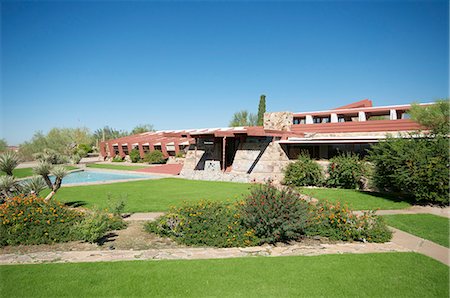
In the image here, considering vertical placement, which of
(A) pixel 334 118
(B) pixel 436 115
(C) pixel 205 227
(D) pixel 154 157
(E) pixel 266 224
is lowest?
(C) pixel 205 227

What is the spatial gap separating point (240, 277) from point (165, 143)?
3121 centimetres

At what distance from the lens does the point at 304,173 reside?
16.1 metres

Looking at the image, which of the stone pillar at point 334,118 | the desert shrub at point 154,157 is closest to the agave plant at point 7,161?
the desert shrub at point 154,157

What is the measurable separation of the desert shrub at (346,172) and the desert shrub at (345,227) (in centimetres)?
772

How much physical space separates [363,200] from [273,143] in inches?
333

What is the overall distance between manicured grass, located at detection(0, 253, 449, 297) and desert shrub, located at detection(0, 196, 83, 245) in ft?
4.75

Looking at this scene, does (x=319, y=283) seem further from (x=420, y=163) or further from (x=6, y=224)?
(x=420, y=163)

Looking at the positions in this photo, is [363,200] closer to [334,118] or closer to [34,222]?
[34,222]

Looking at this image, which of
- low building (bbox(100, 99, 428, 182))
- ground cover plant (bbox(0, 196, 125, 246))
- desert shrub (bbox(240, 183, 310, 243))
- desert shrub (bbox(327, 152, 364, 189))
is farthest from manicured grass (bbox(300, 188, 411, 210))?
ground cover plant (bbox(0, 196, 125, 246))

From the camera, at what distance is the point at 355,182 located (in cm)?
1467

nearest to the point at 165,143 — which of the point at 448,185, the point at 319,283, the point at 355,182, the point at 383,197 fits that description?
the point at 355,182

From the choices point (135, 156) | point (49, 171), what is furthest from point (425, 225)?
point (135, 156)

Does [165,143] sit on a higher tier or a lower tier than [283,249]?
higher

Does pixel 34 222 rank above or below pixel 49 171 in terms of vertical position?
below
